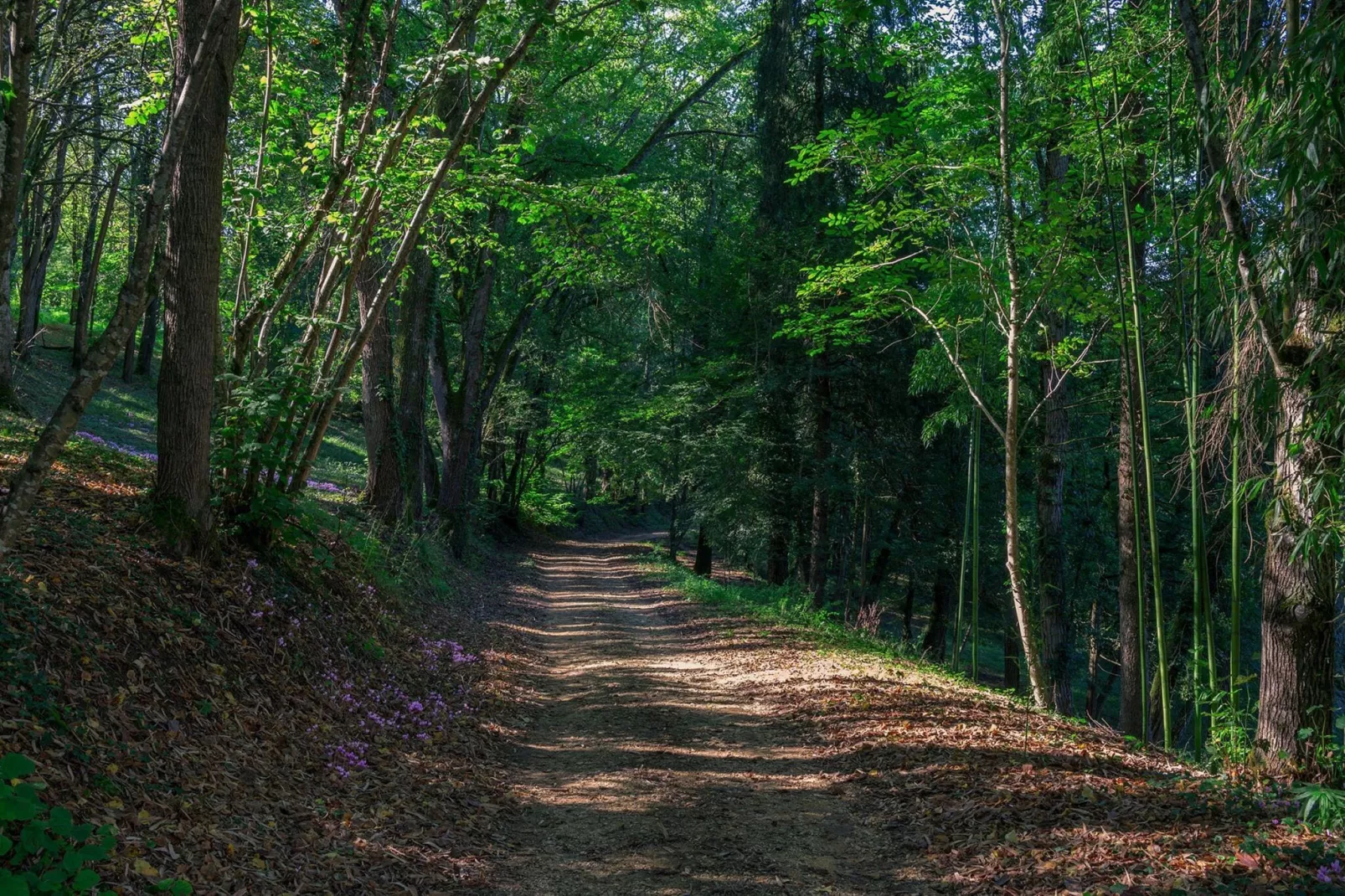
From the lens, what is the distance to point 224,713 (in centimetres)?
459

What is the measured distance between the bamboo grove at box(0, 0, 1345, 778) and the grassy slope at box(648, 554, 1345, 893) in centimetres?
80

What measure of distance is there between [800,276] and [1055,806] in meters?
11.9

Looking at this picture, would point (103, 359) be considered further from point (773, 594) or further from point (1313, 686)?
point (773, 594)

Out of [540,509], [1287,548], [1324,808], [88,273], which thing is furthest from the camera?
[540,509]

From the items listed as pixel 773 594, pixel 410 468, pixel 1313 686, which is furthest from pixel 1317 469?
pixel 773 594

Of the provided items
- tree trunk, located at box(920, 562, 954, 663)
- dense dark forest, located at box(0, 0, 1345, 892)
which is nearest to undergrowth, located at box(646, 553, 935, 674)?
dense dark forest, located at box(0, 0, 1345, 892)

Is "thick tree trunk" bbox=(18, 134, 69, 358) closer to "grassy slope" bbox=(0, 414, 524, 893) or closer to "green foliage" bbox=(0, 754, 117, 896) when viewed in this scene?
"grassy slope" bbox=(0, 414, 524, 893)

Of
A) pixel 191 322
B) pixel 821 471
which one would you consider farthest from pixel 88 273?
pixel 821 471

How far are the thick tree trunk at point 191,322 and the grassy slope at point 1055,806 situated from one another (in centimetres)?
516

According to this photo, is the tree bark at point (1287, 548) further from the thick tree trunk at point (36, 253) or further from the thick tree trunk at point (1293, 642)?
the thick tree trunk at point (36, 253)

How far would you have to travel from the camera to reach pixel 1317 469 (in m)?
4.19

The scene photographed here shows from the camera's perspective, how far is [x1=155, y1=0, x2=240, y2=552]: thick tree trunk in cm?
568

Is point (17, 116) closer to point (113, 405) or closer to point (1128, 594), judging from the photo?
point (1128, 594)

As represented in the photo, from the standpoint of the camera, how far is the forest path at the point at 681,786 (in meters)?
4.18
